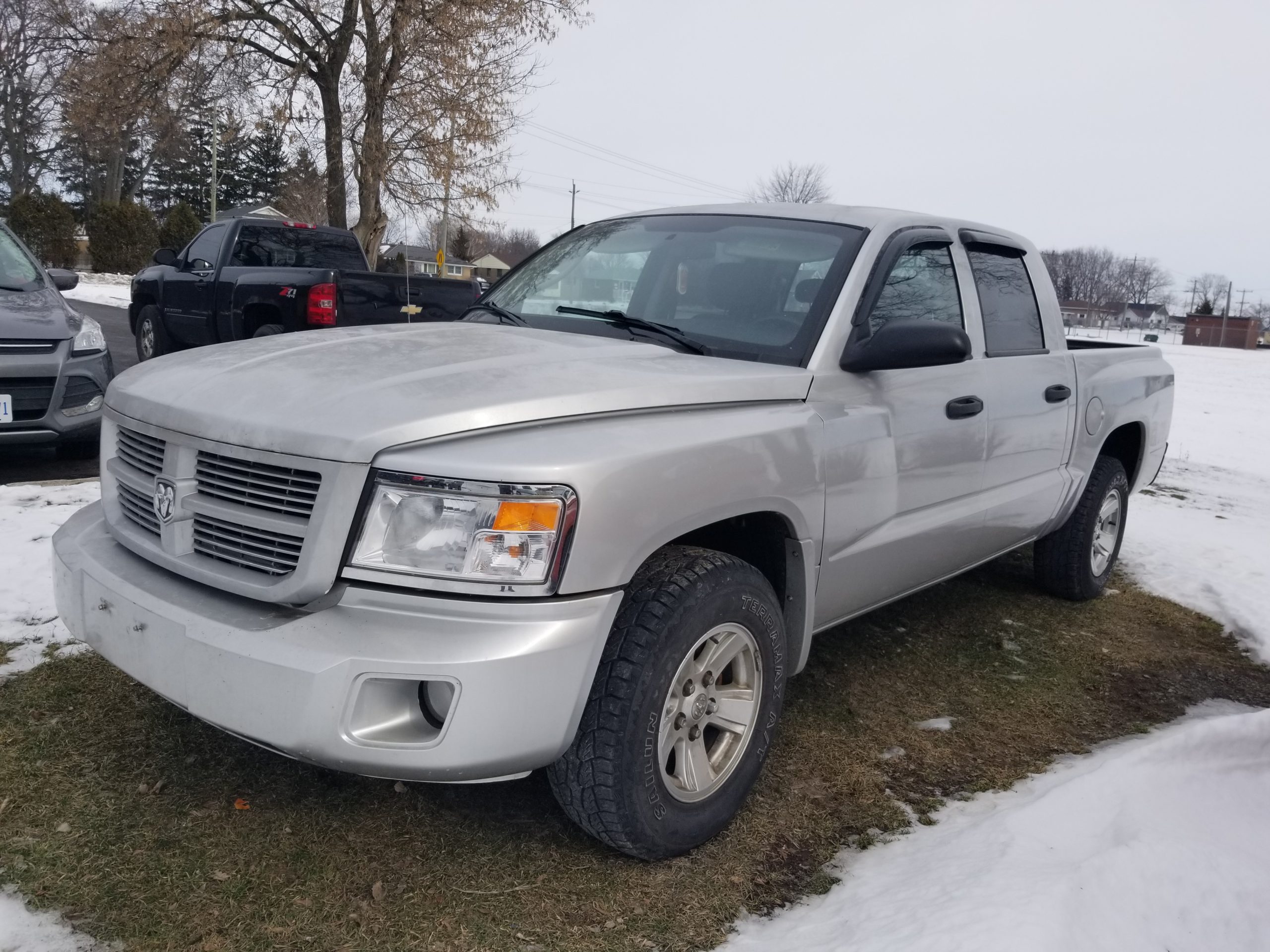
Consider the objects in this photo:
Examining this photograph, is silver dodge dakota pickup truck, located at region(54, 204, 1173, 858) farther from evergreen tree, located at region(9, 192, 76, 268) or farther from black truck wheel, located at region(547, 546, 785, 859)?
evergreen tree, located at region(9, 192, 76, 268)

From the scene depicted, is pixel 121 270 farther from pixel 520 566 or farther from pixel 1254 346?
pixel 1254 346

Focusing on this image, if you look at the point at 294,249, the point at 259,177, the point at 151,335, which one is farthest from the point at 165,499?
the point at 259,177

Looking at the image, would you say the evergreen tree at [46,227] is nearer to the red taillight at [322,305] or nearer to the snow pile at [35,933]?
the red taillight at [322,305]

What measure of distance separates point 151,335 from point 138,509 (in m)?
10.4

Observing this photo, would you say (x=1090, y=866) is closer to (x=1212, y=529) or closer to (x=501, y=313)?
(x=501, y=313)

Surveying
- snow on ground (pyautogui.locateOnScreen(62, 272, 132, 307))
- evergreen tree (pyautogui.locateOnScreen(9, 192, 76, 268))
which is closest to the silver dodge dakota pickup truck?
snow on ground (pyautogui.locateOnScreen(62, 272, 132, 307))

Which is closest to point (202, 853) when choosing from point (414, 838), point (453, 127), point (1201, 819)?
point (414, 838)

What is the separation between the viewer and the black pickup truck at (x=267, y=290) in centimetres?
811

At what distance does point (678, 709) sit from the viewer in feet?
8.19

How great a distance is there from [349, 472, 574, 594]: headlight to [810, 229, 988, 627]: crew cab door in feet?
3.53

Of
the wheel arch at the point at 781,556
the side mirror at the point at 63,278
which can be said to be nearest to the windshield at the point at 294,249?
the side mirror at the point at 63,278

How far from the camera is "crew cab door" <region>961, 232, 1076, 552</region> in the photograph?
3857 mm

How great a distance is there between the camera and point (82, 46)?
66.8 ft

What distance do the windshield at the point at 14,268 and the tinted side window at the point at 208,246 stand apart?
3570 millimetres
